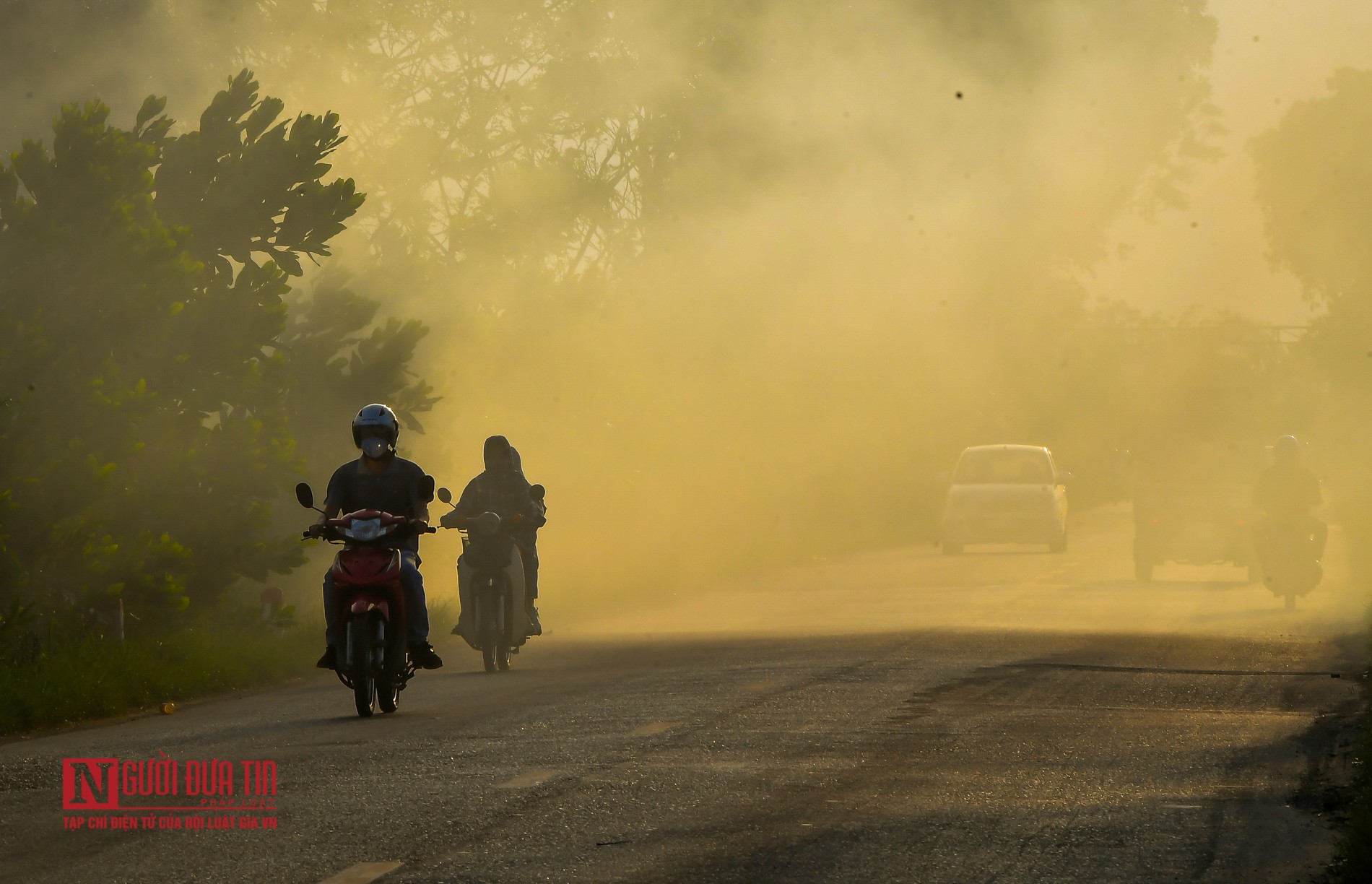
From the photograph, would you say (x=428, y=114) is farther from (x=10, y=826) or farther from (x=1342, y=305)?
(x=1342, y=305)

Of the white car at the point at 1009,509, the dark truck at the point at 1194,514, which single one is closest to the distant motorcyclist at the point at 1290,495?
the dark truck at the point at 1194,514

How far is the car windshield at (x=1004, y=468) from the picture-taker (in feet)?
108

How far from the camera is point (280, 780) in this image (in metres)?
9.14

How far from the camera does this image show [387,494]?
11.7 metres

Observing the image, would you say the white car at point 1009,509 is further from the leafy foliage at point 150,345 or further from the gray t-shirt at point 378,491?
the gray t-shirt at point 378,491

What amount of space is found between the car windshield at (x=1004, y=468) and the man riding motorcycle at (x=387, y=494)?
2181 cm

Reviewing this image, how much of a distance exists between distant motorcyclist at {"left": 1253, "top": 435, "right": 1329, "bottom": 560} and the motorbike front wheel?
12.4m

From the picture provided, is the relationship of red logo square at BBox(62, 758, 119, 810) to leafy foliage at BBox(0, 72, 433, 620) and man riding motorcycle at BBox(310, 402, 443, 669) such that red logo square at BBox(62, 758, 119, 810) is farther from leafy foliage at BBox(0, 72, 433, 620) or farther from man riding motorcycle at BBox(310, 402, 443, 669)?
leafy foliage at BBox(0, 72, 433, 620)

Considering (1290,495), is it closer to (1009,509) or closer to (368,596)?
(1009,509)

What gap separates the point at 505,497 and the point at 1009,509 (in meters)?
18.3

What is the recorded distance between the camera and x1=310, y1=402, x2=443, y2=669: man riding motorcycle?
11.7 m

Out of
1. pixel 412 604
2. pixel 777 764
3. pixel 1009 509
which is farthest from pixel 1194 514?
pixel 777 764

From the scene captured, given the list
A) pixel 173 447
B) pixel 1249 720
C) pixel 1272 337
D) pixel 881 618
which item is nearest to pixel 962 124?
pixel 881 618

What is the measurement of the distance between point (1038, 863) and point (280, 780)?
11.8ft
